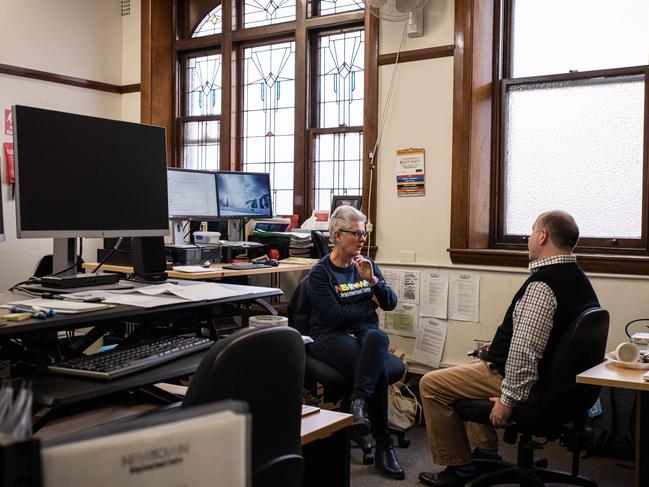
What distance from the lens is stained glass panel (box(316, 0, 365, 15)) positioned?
4546 millimetres

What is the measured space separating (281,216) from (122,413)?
327 centimetres

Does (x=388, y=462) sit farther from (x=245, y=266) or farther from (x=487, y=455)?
(x=245, y=266)

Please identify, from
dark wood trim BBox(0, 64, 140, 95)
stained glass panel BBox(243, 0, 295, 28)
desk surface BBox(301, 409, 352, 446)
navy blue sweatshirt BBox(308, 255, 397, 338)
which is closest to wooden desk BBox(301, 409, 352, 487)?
desk surface BBox(301, 409, 352, 446)

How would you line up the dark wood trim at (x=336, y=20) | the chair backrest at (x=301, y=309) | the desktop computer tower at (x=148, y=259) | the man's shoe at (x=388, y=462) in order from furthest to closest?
1. the dark wood trim at (x=336, y=20)
2. the chair backrest at (x=301, y=309)
3. the man's shoe at (x=388, y=462)
4. the desktop computer tower at (x=148, y=259)

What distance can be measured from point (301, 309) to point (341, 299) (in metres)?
0.22

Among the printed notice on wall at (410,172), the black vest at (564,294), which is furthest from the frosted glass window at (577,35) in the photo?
the black vest at (564,294)

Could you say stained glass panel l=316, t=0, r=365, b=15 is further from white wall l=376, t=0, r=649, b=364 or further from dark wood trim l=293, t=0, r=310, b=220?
white wall l=376, t=0, r=649, b=364

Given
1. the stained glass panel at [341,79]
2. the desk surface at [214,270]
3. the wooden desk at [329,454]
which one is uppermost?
the stained glass panel at [341,79]

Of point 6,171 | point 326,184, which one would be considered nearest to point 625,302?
point 326,184

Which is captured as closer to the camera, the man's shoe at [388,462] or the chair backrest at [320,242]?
the man's shoe at [388,462]

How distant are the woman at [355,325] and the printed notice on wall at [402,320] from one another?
0.58 metres

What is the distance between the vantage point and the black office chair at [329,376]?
3135 millimetres

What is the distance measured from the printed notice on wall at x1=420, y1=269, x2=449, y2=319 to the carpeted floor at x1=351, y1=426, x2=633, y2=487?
2.44ft

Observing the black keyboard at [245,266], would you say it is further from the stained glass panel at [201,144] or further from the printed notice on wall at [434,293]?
the stained glass panel at [201,144]
